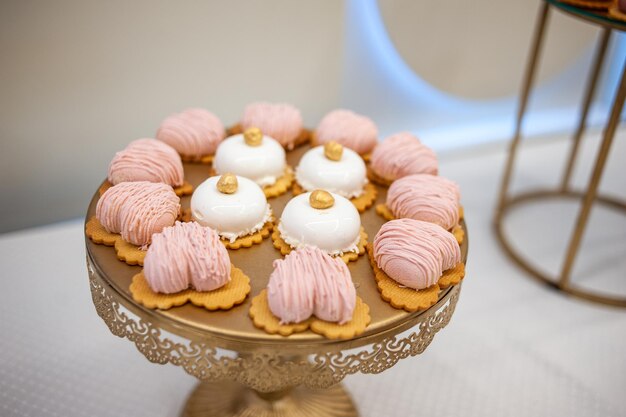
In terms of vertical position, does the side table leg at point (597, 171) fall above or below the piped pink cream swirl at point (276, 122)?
below

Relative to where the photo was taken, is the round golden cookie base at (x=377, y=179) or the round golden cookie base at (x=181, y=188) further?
the round golden cookie base at (x=377, y=179)

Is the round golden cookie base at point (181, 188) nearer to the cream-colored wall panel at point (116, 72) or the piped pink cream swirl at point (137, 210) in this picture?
the piped pink cream swirl at point (137, 210)

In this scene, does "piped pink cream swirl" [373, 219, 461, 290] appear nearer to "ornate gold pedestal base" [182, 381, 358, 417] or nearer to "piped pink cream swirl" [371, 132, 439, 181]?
"piped pink cream swirl" [371, 132, 439, 181]

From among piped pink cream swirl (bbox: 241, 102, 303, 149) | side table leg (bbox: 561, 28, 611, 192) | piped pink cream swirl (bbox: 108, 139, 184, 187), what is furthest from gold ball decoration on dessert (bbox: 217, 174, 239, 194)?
side table leg (bbox: 561, 28, 611, 192)

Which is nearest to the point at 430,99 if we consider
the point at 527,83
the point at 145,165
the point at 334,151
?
the point at 527,83

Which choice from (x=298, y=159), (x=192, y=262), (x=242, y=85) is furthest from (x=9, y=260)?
(x=192, y=262)

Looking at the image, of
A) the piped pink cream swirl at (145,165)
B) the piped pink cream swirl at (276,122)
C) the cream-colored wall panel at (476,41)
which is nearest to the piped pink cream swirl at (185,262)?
the piped pink cream swirl at (145,165)

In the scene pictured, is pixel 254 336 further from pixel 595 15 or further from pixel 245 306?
pixel 595 15
